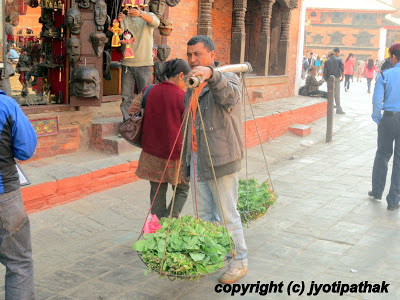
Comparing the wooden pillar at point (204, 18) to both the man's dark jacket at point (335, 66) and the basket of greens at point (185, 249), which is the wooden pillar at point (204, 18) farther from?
the basket of greens at point (185, 249)

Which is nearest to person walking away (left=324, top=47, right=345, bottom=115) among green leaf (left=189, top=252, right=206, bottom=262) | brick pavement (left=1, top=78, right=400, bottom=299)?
brick pavement (left=1, top=78, right=400, bottom=299)

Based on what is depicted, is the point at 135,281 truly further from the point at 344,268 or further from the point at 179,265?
the point at 344,268

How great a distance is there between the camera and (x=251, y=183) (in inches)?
208

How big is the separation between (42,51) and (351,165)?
19.2 feet

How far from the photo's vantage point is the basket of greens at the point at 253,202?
4.75 metres

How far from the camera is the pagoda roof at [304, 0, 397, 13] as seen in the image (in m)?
48.1

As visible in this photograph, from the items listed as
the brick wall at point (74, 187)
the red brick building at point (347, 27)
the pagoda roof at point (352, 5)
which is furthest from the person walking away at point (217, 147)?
the pagoda roof at point (352, 5)

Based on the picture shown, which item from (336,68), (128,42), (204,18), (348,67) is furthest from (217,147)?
(348,67)

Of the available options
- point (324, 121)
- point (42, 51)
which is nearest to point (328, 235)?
point (42, 51)

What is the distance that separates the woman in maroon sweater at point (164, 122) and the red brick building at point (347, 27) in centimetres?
4638

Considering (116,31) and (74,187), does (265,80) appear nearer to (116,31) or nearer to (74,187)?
(116,31)

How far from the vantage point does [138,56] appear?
750 centimetres

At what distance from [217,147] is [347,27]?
5029cm

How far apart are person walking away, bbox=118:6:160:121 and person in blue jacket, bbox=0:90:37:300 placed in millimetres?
4096
